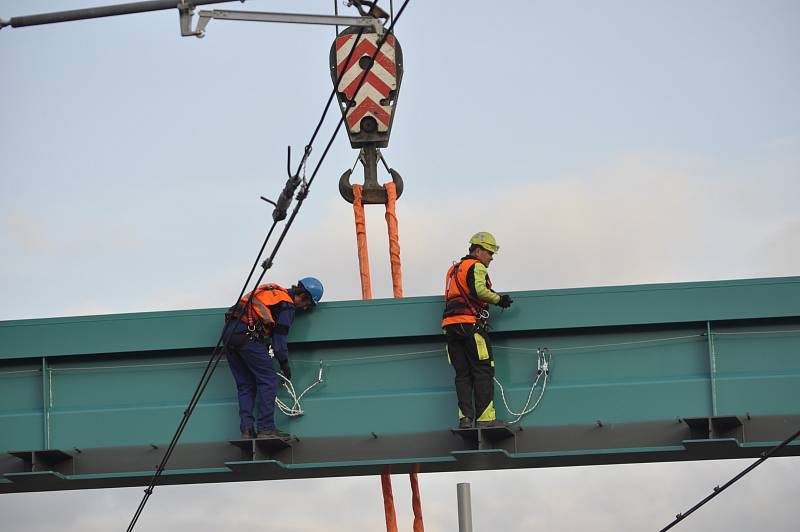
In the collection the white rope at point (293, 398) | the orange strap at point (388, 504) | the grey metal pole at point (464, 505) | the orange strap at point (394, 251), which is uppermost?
the orange strap at point (394, 251)

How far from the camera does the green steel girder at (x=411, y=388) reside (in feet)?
45.7

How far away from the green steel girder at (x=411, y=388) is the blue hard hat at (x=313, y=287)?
15 cm

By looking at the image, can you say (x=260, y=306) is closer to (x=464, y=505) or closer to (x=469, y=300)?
(x=469, y=300)

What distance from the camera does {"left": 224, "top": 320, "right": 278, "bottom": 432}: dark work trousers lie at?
14000 millimetres

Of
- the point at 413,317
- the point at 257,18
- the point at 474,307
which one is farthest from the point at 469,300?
the point at 257,18

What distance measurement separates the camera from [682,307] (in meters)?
14.0

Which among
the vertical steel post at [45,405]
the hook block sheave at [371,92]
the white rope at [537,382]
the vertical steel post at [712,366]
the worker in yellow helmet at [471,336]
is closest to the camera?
the worker in yellow helmet at [471,336]

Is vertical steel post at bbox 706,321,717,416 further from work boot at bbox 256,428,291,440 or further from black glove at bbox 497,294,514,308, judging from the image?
work boot at bbox 256,428,291,440

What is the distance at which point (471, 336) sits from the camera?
13.7m

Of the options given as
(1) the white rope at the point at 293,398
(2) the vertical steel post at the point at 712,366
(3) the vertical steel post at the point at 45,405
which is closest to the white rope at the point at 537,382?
(2) the vertical steel post at the point at 712,366

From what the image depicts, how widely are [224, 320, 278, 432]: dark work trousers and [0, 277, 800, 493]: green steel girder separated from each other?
0.29 metres

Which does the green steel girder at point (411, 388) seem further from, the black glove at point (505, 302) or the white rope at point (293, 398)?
the black glove at point (505, 302)

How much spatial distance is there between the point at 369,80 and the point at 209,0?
4386mm

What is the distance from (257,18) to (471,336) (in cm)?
322
